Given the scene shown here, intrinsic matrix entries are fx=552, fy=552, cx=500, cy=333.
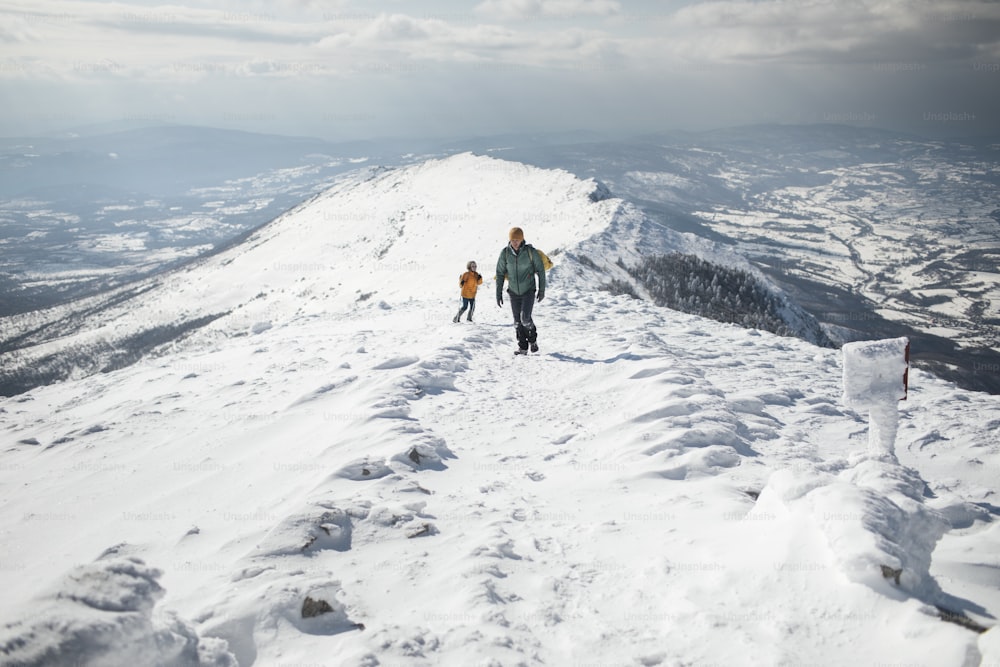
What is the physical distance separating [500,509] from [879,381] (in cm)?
477

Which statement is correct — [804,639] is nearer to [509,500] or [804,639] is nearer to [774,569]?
[774,569]

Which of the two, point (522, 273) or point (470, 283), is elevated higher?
point (522, 273)

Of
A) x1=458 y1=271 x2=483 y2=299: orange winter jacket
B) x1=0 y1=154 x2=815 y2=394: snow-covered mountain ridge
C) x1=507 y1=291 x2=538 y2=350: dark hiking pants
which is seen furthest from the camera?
x1=0 y1=154 x2=815 y2=394: snow-covered mountain ridge

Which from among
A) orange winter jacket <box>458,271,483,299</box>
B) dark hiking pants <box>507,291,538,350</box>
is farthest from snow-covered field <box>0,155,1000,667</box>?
orange winter jacket <box>458,271,483,299</box>

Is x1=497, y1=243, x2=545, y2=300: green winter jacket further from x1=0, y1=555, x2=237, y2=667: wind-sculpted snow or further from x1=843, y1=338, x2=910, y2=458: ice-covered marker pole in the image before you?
x1=0, y1=555, x2=237, y2=667: wind-sculpted snow

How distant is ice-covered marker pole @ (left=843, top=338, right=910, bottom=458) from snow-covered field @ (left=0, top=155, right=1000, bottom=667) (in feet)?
2.00

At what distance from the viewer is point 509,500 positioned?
Answer: 6660 mm

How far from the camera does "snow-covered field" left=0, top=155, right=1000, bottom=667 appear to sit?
392 centimetres

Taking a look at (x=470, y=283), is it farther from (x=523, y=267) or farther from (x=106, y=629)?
(x=106, y=629)

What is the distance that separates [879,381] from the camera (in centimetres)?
661

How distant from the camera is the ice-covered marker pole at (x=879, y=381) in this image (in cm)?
650

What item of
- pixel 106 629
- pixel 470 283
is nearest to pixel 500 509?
pixel 106 629

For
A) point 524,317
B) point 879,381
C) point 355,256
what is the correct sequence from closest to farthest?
point 879,381
point 524,317
point 355,256

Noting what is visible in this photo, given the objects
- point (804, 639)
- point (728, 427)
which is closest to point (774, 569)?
point (804, 639)
